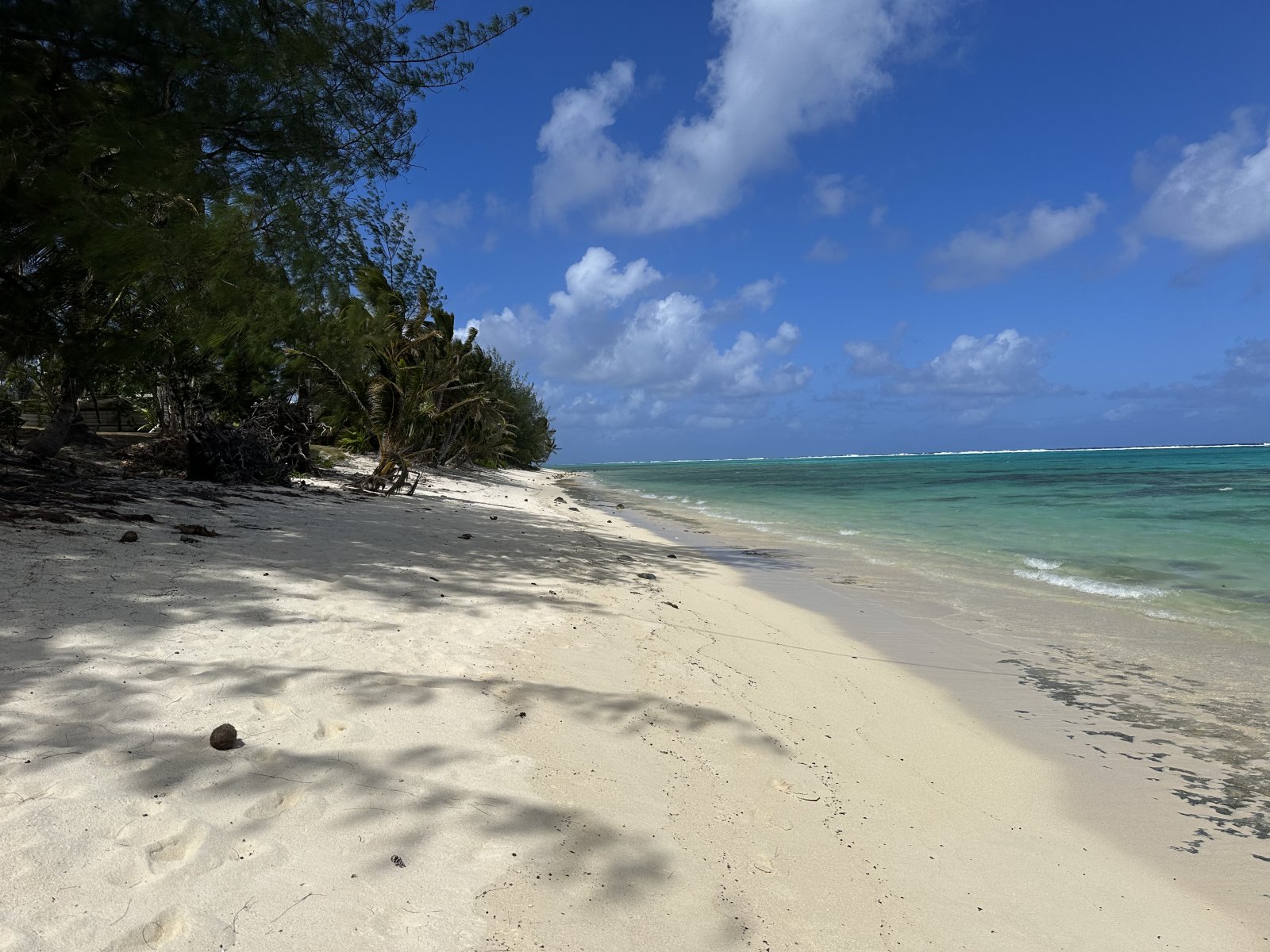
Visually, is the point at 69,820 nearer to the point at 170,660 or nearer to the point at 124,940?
the point at 124,940

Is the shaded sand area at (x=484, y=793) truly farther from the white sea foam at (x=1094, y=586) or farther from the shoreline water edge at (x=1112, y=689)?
the white sea foam at (x=1094, y=586)

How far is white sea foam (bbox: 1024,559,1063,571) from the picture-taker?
9430 mm

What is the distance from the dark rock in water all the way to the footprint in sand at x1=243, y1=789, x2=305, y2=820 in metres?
0.34

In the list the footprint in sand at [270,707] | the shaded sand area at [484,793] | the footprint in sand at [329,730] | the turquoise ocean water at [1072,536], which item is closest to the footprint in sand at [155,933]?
the shaded sand area at [484,793]

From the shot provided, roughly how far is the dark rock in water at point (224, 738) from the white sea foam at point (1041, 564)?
9778 mm

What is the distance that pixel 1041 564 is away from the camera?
9.73 metres

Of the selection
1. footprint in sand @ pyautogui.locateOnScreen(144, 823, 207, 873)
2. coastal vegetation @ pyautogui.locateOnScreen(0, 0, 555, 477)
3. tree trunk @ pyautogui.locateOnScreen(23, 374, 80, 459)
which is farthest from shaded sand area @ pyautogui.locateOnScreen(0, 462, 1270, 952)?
tree trunk @ pyautogui.locateOnScreen(23, 374, 80, 459)

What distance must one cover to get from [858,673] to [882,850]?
7.59 ft

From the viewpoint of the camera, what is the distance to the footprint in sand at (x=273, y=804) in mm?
2104

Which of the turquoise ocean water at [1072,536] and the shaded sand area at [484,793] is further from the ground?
the shaded sand area at [484,793]

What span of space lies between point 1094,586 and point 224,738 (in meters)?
8.91

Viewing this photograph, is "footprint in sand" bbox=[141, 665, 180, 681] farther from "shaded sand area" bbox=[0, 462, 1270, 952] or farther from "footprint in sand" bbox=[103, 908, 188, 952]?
"footprint in sand" bbox=[103, 908, 188, 952]

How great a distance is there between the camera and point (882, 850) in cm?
245

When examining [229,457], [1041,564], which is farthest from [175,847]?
[1041,564]
